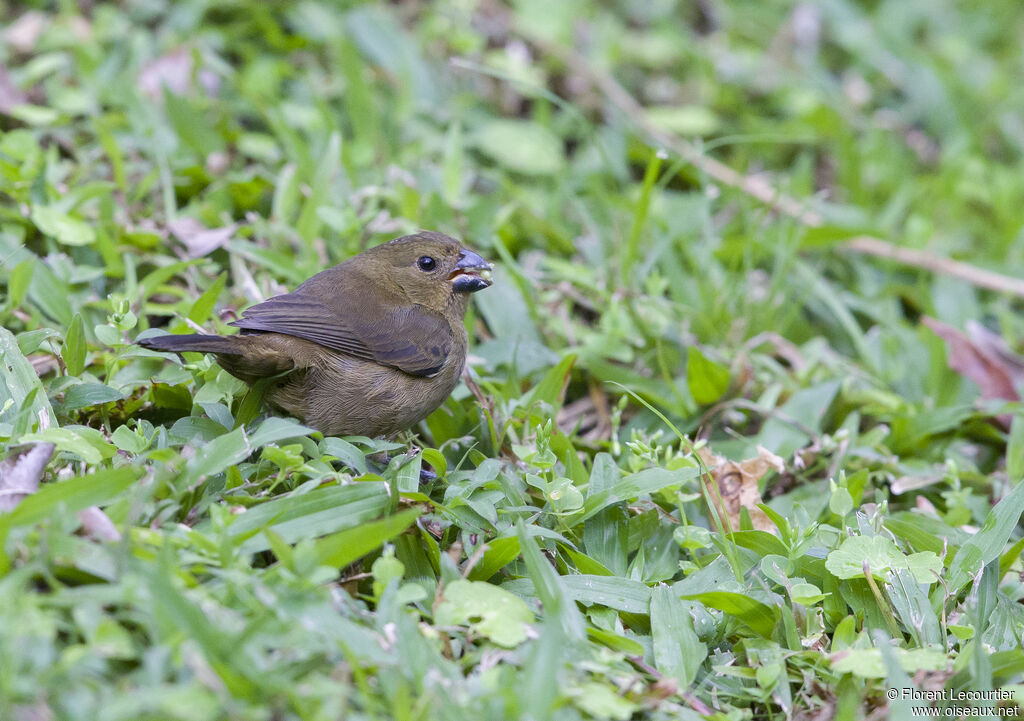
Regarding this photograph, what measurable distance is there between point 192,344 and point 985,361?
11.0ft

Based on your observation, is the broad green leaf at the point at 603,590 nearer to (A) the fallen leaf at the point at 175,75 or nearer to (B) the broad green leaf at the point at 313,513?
(B) the broad green leaf at the point at 313,513

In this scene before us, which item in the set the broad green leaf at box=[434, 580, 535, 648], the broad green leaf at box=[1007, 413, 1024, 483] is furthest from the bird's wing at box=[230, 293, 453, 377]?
the broad green leaf at box=[1007, 413, 1024, 483]

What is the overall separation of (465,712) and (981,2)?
734 centimetres

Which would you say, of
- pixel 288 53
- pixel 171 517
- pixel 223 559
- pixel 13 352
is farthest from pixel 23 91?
pixel 223 559

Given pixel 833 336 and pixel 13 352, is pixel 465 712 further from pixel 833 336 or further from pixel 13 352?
pixel 833 336

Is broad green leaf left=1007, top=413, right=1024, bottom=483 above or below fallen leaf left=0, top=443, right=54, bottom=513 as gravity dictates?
below

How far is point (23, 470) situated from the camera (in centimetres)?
254

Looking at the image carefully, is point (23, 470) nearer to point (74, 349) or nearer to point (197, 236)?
point (74, 349)

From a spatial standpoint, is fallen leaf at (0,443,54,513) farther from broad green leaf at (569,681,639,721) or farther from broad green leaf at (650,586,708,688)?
broad green leaf at (650,586,708,688)

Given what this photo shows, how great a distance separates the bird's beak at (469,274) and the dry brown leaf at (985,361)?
2.09 metres

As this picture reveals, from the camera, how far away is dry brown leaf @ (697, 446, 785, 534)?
10.8 feet

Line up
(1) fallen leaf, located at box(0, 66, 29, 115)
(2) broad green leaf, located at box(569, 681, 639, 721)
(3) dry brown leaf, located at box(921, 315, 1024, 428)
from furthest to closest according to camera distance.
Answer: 1. (1) fallen leaf, located at box(0, 66, 29, 115)
2. (3) dry brown leaf, located at box(921, 315, 1024, 428)
3. (2) broad green leaf, located at box(569, 681, 639, 721)

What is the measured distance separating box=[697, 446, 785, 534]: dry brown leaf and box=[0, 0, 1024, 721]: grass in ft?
0.05

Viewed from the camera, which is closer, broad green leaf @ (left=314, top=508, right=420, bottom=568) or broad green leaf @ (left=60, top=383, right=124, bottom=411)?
broad green leaf @ (left=314, top=508, right=420, bottom=568)
